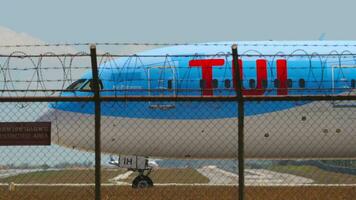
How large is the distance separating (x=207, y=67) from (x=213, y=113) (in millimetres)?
1514

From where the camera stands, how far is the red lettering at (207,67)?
25828 millimetres

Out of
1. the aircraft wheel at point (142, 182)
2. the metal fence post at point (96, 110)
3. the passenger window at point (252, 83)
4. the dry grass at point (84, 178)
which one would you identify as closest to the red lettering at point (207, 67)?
the passenger window at point (252, 83)

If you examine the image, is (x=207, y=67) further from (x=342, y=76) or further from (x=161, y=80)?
(x=342, y=76)

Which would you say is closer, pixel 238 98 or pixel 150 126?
pixel 238 98

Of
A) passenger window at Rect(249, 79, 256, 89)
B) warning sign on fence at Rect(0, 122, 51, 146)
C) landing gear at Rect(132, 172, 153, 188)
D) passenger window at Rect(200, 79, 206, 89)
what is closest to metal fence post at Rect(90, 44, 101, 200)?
warning sign on fence at Rect(0, 122, 51, 146)

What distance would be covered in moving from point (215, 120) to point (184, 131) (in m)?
1.07

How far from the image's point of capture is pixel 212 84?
2589 cm

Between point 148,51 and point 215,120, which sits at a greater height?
point 148,51

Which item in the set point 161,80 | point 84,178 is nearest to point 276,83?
point 161,80

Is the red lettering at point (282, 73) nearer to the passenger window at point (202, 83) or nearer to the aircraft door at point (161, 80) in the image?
the passenger window at point (202, 83)

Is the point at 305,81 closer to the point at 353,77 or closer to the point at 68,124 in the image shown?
the point at 353,77

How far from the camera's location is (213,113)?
85.7 ft

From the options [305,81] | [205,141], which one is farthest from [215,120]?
[305,81]

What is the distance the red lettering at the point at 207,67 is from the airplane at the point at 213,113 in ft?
0.11
